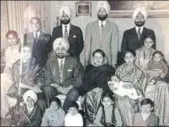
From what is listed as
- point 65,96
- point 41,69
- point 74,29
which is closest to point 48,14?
point 74,29

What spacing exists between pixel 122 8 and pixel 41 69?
1.85 ft

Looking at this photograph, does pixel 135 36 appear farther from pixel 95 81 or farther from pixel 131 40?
pixel 95 81

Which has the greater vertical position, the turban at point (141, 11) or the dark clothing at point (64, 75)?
the turban at point (141, 11)

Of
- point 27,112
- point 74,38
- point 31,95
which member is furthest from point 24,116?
point 74,38

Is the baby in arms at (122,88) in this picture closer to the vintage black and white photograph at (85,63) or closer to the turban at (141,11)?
the vintage black and white photograph at (85,63)

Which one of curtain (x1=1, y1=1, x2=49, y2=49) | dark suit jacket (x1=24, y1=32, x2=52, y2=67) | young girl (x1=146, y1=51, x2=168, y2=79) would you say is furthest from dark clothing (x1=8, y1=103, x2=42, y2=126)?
young girl (x1=146, y1=51, x2=168, y2=79)

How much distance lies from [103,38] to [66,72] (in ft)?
0.92

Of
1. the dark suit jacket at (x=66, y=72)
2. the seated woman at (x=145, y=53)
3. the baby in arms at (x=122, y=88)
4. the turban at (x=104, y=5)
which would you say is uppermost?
the turban at (x=104, y=5)

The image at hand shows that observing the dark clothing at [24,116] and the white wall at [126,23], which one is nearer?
the white wall at [126,23]

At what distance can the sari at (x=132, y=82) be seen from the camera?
1785mm

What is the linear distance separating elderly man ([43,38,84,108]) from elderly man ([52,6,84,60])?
0.08ft

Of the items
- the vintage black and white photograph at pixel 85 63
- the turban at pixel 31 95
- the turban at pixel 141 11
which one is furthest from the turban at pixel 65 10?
the turban at pixel 31 95

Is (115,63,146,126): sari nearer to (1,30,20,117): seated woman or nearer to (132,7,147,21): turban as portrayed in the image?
(132,7,147,21): turban

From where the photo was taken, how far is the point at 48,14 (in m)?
1.81
